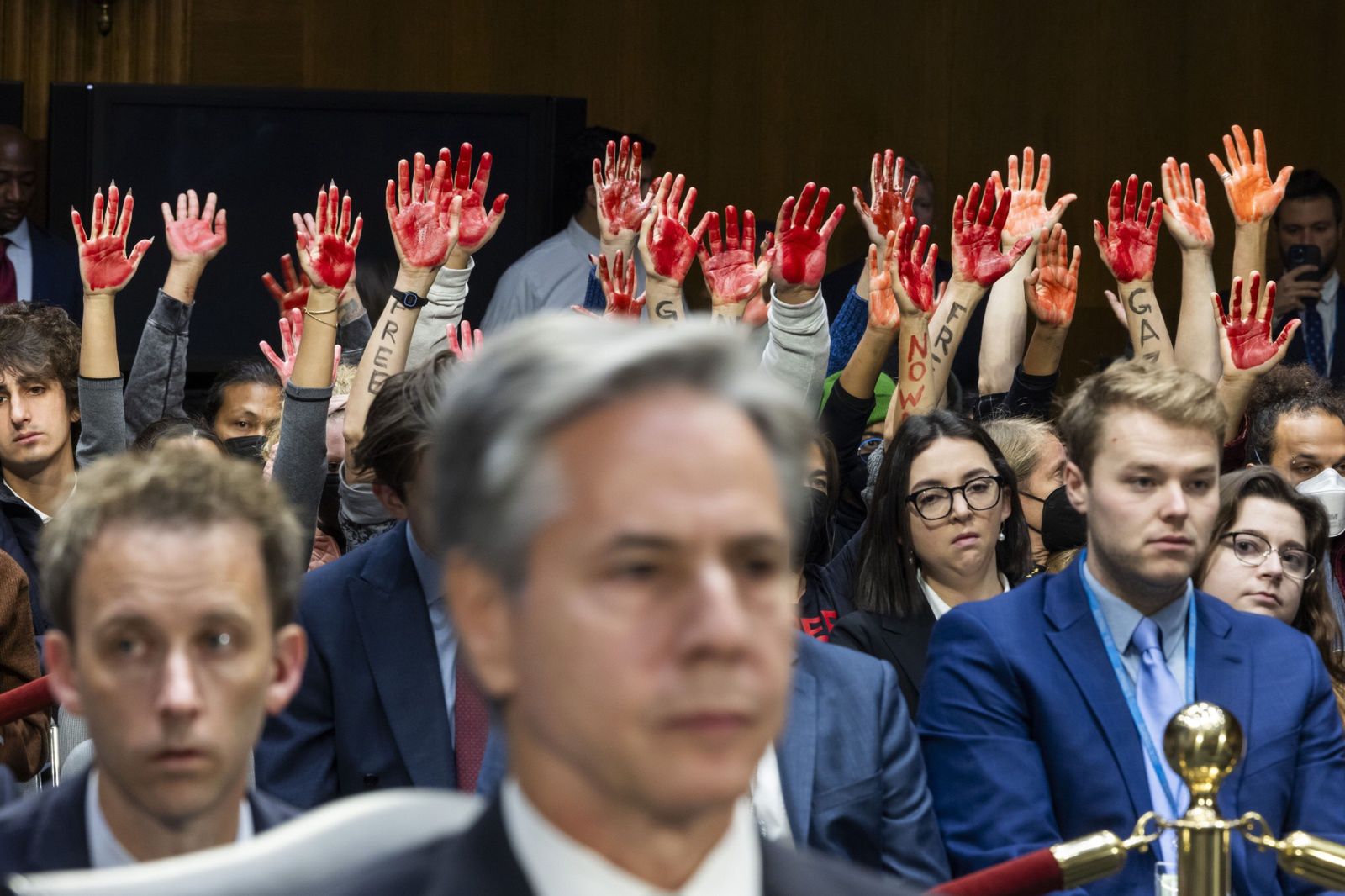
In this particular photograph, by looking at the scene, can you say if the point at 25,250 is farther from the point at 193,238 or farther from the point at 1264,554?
the point at 1264,554

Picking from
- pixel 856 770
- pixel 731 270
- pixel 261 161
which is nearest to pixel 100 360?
pixel 731 270

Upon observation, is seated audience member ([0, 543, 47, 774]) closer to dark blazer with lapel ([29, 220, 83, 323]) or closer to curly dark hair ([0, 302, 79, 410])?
curly dark hair ([0, 302, 79, 410])

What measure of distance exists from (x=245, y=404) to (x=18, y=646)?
1.29 meters

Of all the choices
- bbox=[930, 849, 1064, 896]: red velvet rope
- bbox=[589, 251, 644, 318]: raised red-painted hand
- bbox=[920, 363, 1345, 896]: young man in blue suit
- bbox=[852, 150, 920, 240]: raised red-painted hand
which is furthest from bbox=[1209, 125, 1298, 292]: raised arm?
bbox=[930, 849, 1064, 896]: red velvet rope

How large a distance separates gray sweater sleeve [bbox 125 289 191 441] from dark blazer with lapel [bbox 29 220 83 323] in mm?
1085

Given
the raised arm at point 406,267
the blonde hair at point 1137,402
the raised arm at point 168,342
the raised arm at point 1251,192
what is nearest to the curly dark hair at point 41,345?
the raised arm at point 168,342

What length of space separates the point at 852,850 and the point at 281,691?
1.01 meters

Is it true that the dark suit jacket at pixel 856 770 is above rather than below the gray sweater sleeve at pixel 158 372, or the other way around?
below

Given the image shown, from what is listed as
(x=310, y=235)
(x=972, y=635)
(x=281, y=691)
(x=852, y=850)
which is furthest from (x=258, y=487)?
(x=310, y=235)

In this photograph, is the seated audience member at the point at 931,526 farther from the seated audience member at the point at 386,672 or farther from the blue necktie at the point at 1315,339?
the blue necktie at the point at 1315,339

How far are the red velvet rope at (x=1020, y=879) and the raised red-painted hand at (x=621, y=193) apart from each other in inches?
113

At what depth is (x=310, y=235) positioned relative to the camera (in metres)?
3.91

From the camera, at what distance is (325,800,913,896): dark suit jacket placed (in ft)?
3.09

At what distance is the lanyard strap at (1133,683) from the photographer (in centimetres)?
242
